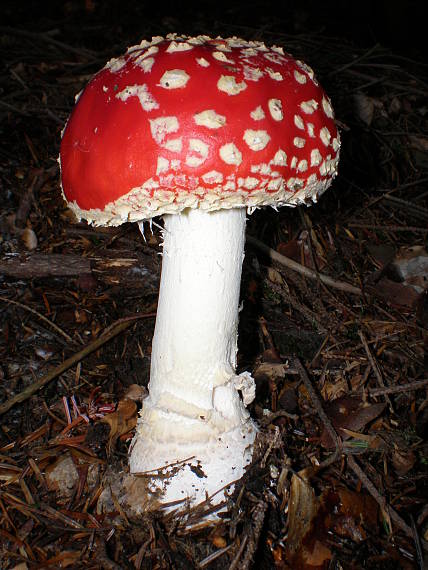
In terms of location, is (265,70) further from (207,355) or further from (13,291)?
(13,291)

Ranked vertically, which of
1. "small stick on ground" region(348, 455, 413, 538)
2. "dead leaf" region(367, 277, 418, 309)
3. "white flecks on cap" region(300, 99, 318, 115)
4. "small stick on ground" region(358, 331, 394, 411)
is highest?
"white flecks on cap" region(300, 99, 318, 115)

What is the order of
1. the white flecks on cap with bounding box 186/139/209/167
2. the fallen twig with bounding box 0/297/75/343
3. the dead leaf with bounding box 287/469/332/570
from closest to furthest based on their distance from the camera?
1. the white flecks on cap with bounding box 186/139/209/167
2. the dead leaf with bounding box 287/469/332/570
3. the fallen twig with bounding box 0/297/75/343

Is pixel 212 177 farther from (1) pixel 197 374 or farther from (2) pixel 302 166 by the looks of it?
(1) pixel 197 374

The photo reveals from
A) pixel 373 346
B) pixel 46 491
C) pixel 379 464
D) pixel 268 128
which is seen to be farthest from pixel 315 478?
pixel 268 128

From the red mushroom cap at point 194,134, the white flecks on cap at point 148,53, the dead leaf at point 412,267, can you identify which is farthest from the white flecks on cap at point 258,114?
the dead leaf at point 412,267

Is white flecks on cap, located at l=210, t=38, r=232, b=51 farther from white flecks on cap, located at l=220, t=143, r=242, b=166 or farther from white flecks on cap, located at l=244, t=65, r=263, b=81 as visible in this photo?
white flecks on cap, located at l=220, t=143, r=242, b=166

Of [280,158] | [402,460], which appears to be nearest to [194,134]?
[280,158]

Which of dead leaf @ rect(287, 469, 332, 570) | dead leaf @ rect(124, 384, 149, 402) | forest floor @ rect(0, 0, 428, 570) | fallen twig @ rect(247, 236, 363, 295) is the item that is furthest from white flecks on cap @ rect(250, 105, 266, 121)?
fallen twig @ rect(247, 236, 363, 295)
